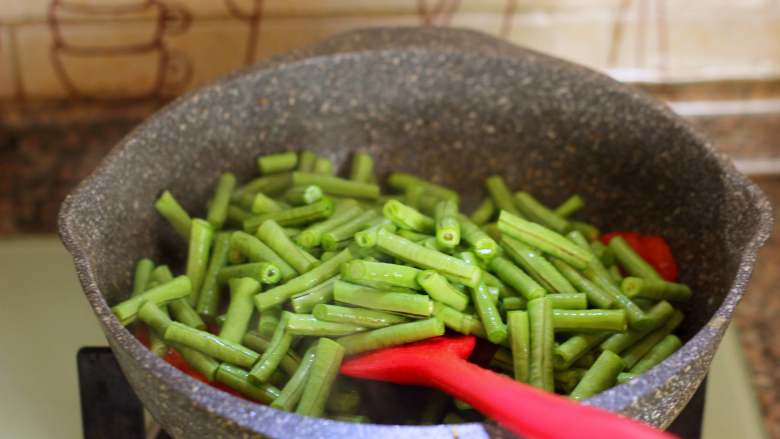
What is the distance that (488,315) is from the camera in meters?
0.81

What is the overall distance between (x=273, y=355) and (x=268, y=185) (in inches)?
11.2

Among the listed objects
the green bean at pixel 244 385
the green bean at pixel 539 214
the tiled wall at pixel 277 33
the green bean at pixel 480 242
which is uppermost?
the tiled wall at pixel 277 33

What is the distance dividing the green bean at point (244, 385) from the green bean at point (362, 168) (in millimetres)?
327

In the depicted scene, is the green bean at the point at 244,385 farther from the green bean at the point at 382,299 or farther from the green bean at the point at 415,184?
the green bean at the point at 415,184

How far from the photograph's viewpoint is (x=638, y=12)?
4.10 ft

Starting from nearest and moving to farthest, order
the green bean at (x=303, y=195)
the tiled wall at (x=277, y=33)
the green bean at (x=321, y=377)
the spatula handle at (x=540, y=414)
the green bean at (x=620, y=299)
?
1. the spatula handle at (x=540, y=414)
2. the green bean at (x=321, y=377)
3. the green bean at (x=620, y=299)
4. the green bean at (x=303, y=195)
5. the tiled wall at (x=277, y=33)

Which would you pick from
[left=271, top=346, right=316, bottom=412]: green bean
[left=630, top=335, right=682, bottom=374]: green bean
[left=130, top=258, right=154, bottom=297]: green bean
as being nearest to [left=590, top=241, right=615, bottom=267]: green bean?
[left=630, top=335, right=682, bottom=374]: green bean

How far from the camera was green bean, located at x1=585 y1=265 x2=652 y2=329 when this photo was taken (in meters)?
0.86

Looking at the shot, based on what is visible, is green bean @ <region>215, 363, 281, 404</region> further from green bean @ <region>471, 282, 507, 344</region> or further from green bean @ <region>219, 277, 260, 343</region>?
green bean @ <region>471, 282, 507, 344</region>

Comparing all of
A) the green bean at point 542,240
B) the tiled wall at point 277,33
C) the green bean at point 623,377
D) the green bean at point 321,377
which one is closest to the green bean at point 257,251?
the green bean at point 321,377

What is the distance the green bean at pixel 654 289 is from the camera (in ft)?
2.94

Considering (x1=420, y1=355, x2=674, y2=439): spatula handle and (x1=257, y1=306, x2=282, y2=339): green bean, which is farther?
(x1=257, y1=306, x2=282, y2=339): green bean

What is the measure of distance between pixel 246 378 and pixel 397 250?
173mm

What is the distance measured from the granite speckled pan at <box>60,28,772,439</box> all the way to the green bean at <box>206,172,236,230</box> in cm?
2
